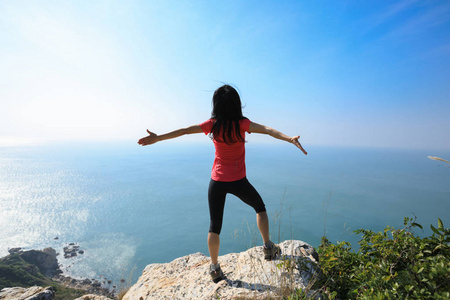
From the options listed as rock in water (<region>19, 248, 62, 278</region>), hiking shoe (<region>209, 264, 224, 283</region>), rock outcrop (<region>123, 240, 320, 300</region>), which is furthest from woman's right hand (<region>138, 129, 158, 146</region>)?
rock in water (<region>19, 248, 62, 278</region>)

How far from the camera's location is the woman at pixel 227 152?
287cm

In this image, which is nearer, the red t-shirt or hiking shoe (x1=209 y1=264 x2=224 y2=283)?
the red t-shirt

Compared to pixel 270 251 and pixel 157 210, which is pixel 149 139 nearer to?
pixel 270 251

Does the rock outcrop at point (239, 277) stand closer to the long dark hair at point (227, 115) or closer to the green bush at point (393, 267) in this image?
the green bush at point (393, 267)

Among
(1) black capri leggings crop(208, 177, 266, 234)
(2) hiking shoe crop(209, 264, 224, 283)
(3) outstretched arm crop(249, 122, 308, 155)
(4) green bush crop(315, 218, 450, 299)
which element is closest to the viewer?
(4) green bush crop(315, 218, 450, 299)

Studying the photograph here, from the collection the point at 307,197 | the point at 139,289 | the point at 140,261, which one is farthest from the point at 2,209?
the point at 307,197

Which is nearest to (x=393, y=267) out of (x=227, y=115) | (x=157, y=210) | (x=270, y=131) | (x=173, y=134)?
(x=270, y=131)

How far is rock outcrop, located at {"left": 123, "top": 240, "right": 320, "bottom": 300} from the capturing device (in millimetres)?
2502

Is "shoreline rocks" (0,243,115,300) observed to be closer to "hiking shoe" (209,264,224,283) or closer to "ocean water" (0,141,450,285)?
"ocean water" (0,141,450,285)

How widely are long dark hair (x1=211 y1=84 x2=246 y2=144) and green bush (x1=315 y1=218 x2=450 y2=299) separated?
1958 mm

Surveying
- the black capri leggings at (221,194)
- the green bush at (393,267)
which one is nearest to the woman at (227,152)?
the black capri leggings at (221,194)

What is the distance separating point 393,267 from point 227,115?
7.92 ft

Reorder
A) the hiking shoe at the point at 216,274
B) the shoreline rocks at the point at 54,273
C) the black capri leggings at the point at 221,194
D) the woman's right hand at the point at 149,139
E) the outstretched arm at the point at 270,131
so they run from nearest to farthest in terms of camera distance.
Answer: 1. the outstretched arm at the point at 270,131
2. the woman's right hand at the point at 149,139
3. the black capri leggings at the point at 221,194
4. the hiking shoe at the point at 216,274
5. the shoreline rocks at the point at 54,273

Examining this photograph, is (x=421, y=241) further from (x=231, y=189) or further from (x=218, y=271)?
(x=218, y=271)
